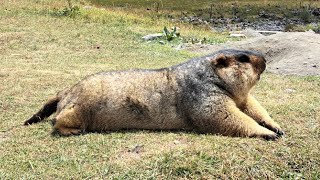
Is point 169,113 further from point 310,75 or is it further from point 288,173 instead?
point 310,75

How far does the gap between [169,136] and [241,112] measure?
1073 millimetres

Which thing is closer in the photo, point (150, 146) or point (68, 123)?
point (150, 146)

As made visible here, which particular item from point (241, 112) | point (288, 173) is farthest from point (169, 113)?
point (288, 173)

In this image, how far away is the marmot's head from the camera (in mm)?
6785

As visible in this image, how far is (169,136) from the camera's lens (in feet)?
22.1

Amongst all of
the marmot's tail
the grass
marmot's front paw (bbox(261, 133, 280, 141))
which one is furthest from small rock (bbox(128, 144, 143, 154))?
the marmot's tail

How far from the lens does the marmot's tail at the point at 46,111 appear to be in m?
7.77

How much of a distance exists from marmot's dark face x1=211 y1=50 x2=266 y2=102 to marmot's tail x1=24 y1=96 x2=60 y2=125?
2.73 m

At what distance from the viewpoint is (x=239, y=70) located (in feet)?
22.3

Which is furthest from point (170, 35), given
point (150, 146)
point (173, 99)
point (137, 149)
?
point (137, 149)

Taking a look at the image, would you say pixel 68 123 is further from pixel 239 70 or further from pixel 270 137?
pixel 270 137

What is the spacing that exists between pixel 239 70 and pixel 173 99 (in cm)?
107

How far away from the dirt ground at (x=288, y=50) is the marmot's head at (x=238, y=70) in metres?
6.81

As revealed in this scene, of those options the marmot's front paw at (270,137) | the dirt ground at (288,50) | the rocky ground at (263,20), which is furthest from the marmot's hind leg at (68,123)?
the rocky ground at (263,20)
